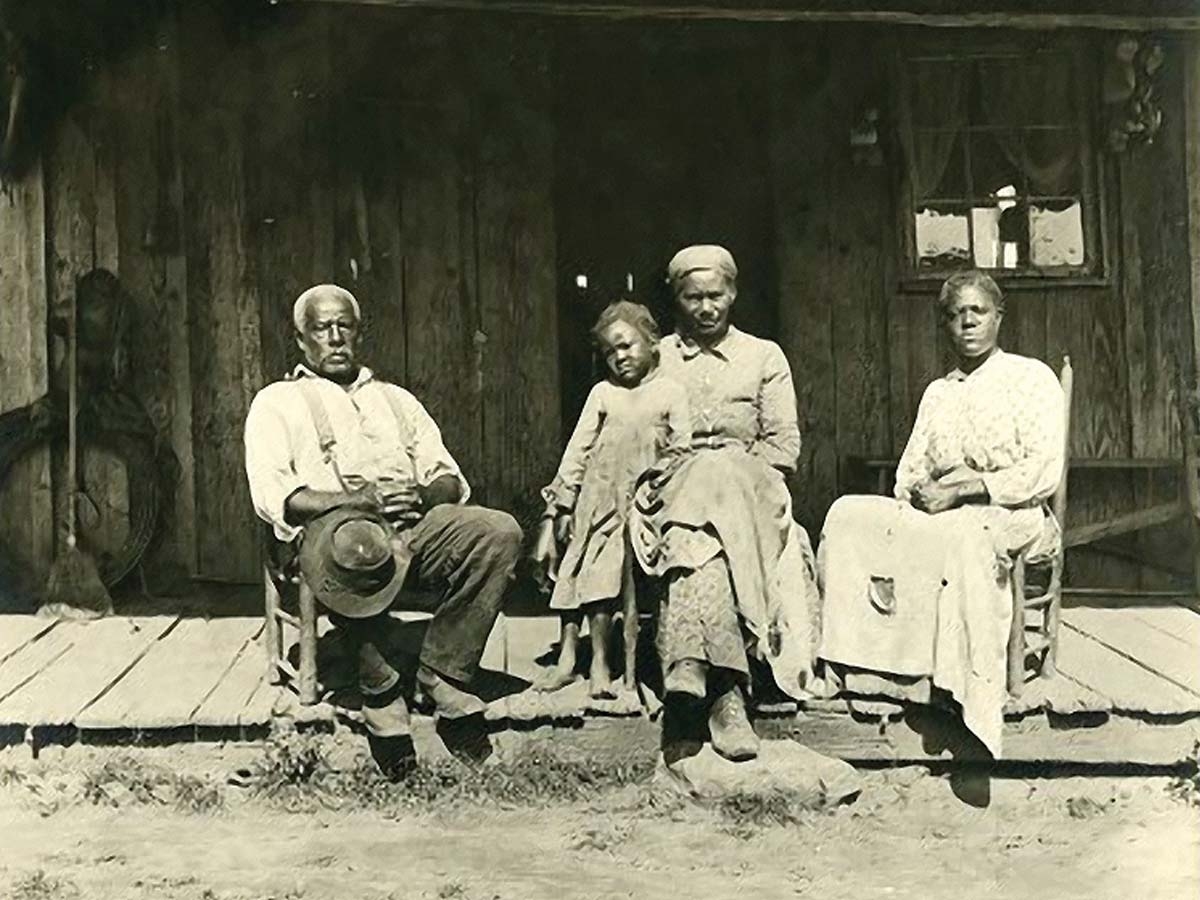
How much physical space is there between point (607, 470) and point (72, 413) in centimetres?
286

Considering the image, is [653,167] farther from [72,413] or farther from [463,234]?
[72,413]

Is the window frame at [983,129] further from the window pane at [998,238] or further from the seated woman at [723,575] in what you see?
the seated woman at [723,575]

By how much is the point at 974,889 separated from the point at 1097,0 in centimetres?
399

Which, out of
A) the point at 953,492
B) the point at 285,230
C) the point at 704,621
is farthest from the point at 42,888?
the point at 285,230

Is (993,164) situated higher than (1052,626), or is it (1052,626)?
(993,164)

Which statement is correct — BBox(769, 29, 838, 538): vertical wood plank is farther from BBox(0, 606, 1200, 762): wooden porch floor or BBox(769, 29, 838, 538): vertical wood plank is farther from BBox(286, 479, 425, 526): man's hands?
BBox(286, 479, 425, 526): man's hands

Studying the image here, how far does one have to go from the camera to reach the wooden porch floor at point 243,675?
5.29 m

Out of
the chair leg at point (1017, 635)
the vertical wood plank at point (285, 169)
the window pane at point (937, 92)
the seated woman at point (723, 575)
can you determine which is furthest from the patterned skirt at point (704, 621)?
the window pane at point (937, 92)

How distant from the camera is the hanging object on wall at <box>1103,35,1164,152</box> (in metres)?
7.18

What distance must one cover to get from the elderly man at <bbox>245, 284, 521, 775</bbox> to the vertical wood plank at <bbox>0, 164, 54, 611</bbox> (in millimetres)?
2004

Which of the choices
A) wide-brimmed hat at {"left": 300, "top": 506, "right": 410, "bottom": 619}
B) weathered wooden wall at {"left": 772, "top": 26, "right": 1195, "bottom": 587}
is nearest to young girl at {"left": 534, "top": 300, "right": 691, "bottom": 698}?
wide-brimmed hat at {"left": 300, "top": 506, "right": 410, "bottom": 619}

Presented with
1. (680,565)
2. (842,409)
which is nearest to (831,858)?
(680,565)

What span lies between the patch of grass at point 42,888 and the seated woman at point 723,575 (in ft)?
6.68

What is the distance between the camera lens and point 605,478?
5637 millimetres
